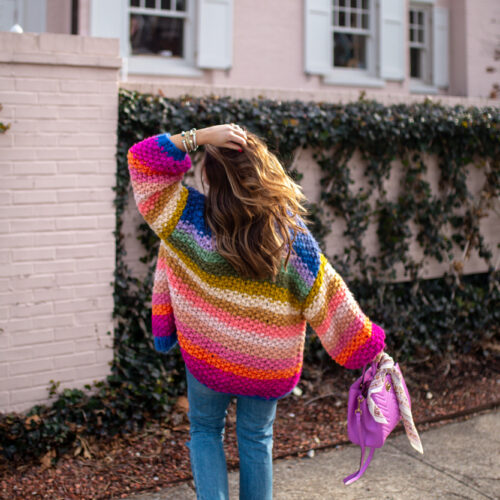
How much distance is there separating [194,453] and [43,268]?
160 cm

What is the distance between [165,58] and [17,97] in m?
5.40

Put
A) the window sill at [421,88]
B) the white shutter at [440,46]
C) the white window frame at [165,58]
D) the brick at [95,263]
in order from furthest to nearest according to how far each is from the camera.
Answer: the white shutter at [440,46] → the window sill at [421,88] → the white window frame at [165,58] → the brick at [95,263]

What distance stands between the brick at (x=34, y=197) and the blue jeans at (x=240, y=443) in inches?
63.3

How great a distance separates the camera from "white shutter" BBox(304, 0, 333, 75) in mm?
8836

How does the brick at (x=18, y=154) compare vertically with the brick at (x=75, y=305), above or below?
above

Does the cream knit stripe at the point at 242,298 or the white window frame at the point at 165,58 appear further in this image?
the white window frame at the point at 165,58

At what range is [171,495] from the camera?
2.90 metres

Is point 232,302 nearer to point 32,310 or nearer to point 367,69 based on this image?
point 32,310

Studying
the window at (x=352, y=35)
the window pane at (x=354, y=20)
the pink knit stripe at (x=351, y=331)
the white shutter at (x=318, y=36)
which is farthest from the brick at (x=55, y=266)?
the window pane at (x=354, y=20)

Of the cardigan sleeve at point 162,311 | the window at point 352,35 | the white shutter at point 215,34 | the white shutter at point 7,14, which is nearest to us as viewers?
the cardigan sleeve at point 162,311

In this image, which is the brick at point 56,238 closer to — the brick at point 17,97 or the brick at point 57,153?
the brick at point 57,153

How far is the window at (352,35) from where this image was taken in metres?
9.79

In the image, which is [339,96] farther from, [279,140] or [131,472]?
[131,472]

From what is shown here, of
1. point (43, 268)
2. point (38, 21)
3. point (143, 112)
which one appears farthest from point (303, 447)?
point (38, 21)
